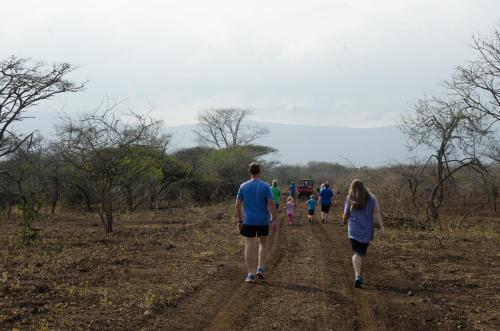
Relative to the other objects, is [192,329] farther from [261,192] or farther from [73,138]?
[73,138]

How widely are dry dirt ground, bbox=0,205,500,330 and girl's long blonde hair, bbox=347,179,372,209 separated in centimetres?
115

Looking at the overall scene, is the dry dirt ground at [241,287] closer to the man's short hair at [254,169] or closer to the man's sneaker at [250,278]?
the man's sneaker at [250,278]

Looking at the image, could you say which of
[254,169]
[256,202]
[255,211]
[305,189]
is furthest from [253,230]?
[305,189]

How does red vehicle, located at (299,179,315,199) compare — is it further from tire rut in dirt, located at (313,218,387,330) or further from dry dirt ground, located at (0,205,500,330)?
tire rut in dirt, located at (313,218,387,330)

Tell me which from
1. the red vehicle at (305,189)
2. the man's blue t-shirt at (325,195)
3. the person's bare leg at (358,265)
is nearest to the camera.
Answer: the person's bare leg at (358,265)

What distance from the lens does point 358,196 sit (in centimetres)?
816

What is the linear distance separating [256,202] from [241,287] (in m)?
1.29

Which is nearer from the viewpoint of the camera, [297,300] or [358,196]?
[297,300]

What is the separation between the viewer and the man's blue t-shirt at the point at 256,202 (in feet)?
27.7

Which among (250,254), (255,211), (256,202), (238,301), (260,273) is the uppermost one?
(256,202)

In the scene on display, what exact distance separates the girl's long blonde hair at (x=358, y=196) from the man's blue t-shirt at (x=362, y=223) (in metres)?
0.06

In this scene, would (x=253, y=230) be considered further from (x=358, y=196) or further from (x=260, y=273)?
(x=358, y=196)

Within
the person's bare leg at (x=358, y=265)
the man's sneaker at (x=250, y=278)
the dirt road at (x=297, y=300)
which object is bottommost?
the dirt road at (x=297, y=300)

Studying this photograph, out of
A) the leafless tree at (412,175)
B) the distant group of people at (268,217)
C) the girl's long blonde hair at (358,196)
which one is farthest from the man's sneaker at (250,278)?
the leafless tree at (412,175)
